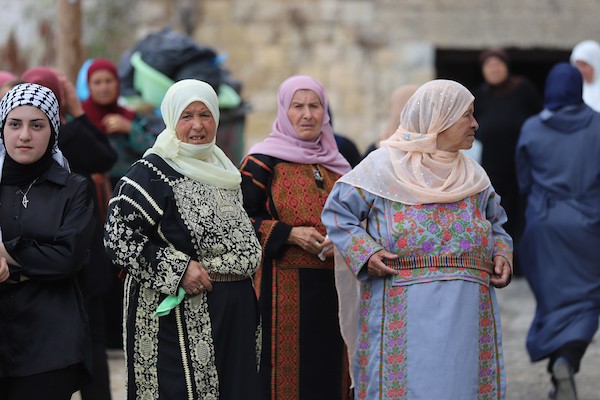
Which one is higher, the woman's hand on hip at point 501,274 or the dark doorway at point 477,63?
the dark doorway at point 477,63

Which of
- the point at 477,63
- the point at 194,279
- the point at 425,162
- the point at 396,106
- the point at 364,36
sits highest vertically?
the point at 364,36

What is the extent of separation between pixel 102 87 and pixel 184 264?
122 inches

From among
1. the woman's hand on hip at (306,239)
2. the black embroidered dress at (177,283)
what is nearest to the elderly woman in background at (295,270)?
the woman's hand on hip at (306,239)

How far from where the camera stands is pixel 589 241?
649cm

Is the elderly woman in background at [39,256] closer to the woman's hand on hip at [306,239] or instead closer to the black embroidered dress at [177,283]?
the black embroidered dress at [177,283]

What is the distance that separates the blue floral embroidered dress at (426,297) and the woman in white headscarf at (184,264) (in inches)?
18.6

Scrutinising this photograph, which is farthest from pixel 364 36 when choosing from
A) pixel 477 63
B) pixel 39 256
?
pixel 39 256

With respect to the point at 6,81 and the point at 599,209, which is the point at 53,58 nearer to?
the point at 6,81

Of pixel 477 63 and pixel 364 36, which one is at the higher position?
pixel 364 36

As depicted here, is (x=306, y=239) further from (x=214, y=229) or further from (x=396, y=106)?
(x=396, y=106)

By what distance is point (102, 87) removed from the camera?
703 cm

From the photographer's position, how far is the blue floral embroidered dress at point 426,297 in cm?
434

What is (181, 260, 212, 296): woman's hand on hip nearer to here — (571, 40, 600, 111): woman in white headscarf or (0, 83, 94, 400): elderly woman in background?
(0, 83, 94, 400): elderly woman in background

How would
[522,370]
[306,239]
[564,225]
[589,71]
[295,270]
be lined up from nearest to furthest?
[306,239], [295,270], [564,225], [522,370], [589,71]
